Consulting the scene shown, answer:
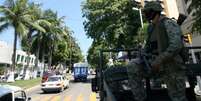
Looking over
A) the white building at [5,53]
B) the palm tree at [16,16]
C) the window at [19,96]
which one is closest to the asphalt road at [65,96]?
the window at [19,96]

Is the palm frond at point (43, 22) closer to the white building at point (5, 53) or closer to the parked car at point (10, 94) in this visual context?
the white building at point (5, 53)

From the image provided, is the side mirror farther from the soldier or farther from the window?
the window

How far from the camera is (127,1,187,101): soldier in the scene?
377 cm

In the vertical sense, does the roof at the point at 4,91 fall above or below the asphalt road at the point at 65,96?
above

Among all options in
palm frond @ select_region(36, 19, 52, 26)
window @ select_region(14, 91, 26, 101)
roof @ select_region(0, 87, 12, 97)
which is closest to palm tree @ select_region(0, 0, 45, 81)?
palm frond @ select_region(36, 19, 52, 26)

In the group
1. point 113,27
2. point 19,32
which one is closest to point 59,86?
point 113,27

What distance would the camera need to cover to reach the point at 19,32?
45.9 meters

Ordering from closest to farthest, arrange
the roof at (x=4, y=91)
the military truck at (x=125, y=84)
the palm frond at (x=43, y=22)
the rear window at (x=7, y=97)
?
the military truck at (x=125, y=84) < the rear window at (x=7, y=97) < the roof at (x=4, y=91) < the palm frond at (x=43, y=22)

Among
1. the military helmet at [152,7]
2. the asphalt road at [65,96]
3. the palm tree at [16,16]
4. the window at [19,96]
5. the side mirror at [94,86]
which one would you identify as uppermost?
the palm tree at [16,16]

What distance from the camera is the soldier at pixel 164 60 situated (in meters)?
3.77

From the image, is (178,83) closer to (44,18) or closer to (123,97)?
(123,97)

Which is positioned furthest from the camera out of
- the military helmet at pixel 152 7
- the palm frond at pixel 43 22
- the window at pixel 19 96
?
the palm frond at pixel 43 22

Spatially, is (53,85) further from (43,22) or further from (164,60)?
(164,60)

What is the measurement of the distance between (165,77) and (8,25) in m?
43.8
